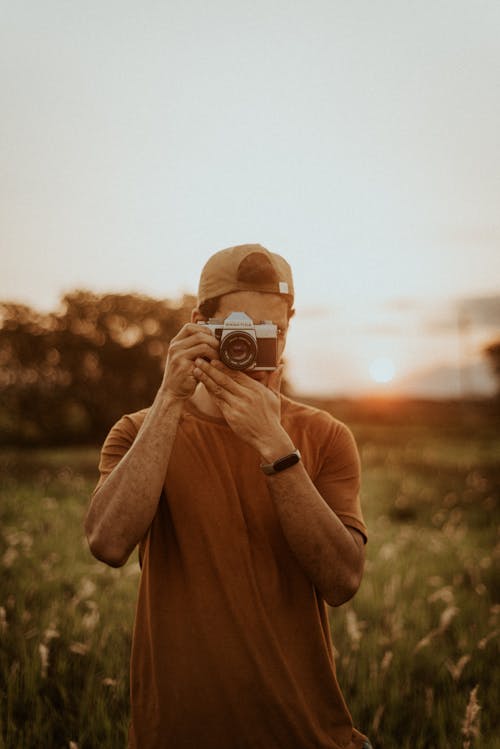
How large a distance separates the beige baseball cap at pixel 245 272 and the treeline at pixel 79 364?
17.2 m

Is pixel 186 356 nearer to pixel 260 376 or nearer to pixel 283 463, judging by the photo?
pixel 260 376

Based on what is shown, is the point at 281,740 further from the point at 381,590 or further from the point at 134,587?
the point at 381,590

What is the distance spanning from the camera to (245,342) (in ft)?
6.49

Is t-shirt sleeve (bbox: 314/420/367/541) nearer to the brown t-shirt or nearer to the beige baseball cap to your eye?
the brown t-shirt

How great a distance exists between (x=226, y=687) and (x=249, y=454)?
0.67 meters

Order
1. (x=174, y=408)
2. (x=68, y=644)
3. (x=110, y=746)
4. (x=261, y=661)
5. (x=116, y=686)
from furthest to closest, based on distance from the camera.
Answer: (x=68, y=644), (x=116, y=686), (x=110, y=746), (x=174, y=408), (x=261, y=661)

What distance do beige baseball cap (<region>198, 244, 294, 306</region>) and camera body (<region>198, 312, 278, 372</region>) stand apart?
101 mm

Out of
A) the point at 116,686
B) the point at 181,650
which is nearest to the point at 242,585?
the point at 181,650

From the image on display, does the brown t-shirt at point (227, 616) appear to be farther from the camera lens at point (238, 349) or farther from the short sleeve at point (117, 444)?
the camera lens at point (238, 349)

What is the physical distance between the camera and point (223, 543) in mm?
1812

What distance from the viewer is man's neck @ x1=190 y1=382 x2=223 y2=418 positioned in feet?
6.75

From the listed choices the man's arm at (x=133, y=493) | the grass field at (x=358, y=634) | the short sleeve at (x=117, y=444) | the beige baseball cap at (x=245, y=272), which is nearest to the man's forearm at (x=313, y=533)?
the man's arm at (x=133, y=493)

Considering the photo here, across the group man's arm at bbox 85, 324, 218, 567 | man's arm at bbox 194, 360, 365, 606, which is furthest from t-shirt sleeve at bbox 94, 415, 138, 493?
man's arm at bbox 194, 360, 365, 606

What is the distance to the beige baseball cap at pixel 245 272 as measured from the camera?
6.63ft
